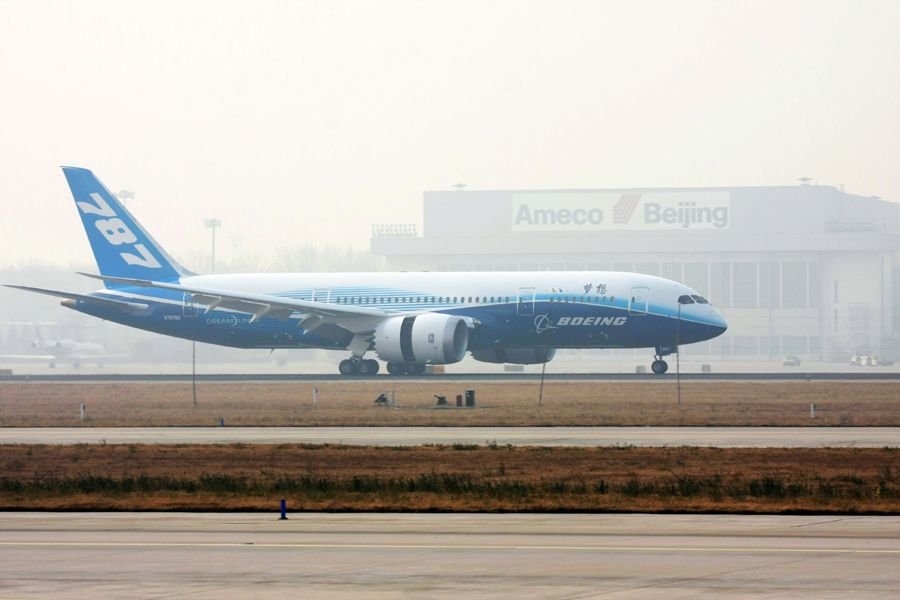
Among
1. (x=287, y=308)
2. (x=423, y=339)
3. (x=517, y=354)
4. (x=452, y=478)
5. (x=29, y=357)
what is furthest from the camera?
(x=29, y=357)

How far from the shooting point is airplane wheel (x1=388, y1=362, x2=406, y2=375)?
238 feet

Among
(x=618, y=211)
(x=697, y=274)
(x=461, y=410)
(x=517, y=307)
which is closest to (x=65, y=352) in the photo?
(x=618, y=211)

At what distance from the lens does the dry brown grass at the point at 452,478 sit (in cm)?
2564

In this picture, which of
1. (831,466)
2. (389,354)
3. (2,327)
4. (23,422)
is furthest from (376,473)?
(2,327)

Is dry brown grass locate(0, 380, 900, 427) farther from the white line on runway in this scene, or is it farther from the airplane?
the airplane

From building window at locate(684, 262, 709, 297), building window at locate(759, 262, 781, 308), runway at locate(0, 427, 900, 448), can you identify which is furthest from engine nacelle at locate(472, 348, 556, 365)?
building window at locate(684, 262, 709, 297)

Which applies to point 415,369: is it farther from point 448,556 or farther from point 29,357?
point 29,357

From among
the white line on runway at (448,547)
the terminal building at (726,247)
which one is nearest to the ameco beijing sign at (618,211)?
the terminal building at (726,247)

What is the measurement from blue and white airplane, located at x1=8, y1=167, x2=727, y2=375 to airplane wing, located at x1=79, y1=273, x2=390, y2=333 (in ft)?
0.26

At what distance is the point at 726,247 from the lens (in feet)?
493

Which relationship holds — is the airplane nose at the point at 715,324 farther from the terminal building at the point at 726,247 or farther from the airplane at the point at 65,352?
the terminal building at the point at 726,247

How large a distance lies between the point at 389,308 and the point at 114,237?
54.2ft

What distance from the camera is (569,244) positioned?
15550 cm

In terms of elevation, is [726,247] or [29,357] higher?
[726,247]
